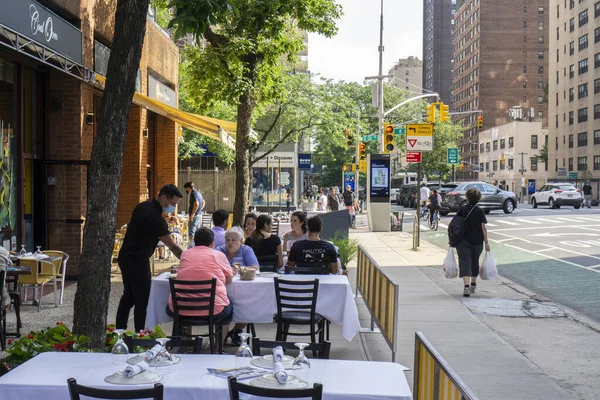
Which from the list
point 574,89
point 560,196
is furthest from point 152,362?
point 574,89

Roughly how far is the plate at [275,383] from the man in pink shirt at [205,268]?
3620mm

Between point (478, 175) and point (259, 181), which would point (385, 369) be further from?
point (478, 175)

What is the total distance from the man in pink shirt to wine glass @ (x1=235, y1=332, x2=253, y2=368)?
10.3 feet

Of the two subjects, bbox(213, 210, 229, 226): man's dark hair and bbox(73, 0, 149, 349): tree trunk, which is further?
bbox(213, 210, 229, 226): man's dark hair

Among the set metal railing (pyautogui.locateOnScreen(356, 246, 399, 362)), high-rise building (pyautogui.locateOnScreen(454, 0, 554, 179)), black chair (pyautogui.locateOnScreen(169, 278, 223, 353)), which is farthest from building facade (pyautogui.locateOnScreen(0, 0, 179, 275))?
high-rise building (pyautogui.locateOnScreen(454, 0, 554, 179))

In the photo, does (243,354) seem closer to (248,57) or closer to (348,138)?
(248,57)

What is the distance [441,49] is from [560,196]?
136 meters

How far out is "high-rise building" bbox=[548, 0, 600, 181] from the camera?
79250 mm

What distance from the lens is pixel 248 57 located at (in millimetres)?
18188

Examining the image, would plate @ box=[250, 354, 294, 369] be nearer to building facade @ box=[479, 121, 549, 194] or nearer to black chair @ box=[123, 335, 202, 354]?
black chair @ box=[123, 335, 202, 354]

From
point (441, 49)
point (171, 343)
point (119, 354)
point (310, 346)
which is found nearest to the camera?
point (119, 354)

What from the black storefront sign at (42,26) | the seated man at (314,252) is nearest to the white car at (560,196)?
the black storefront sign at (42,26)

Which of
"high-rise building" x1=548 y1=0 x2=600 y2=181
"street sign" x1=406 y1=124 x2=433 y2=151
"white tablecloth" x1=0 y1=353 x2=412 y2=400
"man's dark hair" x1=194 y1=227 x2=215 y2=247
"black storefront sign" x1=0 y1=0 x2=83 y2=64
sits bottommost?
"white tablecloth" x1=0 y1=353 x2=412 y2=400

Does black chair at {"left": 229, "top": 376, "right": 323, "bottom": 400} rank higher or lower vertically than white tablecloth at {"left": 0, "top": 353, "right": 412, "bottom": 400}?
higher
